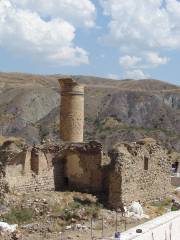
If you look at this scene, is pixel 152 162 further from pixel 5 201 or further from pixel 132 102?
pixel 132 102

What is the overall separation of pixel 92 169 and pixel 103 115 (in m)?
58.8

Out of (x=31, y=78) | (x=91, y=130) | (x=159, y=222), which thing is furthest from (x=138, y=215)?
(x=31, y=78)

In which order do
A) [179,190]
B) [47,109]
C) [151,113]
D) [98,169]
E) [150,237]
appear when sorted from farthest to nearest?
[47,109], [151,113], [179,190], [98,169], [150,237]

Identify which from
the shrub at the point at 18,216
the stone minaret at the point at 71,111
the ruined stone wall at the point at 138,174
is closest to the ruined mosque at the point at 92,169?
the ruined stone wall at the point at 138,174

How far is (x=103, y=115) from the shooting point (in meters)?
79.2

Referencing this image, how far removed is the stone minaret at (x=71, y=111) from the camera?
76.8ft

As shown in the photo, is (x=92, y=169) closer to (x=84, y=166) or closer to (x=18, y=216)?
(x=84, y=166)

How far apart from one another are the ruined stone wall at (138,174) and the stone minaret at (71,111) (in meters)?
3.55

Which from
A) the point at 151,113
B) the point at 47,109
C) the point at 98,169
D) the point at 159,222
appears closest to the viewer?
the point at 159,222

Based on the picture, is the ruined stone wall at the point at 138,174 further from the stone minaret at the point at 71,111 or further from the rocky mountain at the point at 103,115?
the rocky mountain at the point at 103,115

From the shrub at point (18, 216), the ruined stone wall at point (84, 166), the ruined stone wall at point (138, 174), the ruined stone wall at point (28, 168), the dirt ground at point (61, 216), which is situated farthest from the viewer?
the ruined stone wall at point (84, 166)

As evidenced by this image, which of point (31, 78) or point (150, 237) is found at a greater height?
point (31, 78)

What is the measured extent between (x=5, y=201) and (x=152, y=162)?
6629 mm

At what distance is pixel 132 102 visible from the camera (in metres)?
84.3
